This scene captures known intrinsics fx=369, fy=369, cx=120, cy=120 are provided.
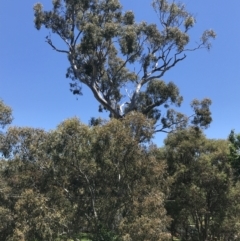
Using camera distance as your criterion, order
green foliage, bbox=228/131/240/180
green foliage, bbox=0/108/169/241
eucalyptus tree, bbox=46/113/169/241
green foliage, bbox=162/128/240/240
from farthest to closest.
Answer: green foliage, bbox=162/128/240/240 < green foliage, bbox=228/131/240/180 < eucalyptus tree, bbox=46/113/169/241 < green foliage, bbox=0/108/169/241

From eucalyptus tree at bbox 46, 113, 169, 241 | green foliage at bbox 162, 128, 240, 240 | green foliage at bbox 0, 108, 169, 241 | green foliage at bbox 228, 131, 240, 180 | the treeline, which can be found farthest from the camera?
green foliage at bbox 162, 128, 240, 240

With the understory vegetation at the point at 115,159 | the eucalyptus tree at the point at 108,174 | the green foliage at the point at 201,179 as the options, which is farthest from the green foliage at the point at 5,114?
the green foliage at the point at 201,179

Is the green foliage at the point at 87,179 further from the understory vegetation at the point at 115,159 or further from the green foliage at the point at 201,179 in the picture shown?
the green foliage at the point at 201,179

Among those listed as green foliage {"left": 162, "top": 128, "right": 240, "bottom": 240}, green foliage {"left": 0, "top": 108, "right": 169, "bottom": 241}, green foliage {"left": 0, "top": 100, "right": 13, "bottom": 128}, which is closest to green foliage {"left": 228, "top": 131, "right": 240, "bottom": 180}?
green foliage {"left": 0, "top": 108, "right": 169, "bottom": 241}

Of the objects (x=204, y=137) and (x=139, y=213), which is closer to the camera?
(x=139, y=213)

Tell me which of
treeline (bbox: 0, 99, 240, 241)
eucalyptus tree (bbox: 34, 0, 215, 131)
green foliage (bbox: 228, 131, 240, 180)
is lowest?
treeline (bbox: 0, 99, 240, 241)

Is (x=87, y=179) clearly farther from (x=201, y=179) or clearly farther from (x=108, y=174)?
(x=201, y=179)

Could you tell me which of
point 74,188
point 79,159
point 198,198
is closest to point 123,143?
point 79,159

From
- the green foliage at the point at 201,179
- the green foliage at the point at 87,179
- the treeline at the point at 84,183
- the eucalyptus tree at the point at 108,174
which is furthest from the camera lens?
the green foliage at the point at 201,179

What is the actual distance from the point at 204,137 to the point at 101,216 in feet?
30.0

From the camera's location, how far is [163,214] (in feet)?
36.2

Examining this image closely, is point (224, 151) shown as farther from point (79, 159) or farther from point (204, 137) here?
point (79, 159)

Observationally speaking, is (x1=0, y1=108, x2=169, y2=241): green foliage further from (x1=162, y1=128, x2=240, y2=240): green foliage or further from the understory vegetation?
Result: (x1=162, y1=128, x2=240, y2=240): green foliage

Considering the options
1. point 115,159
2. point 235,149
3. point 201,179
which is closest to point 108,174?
point 115,159
